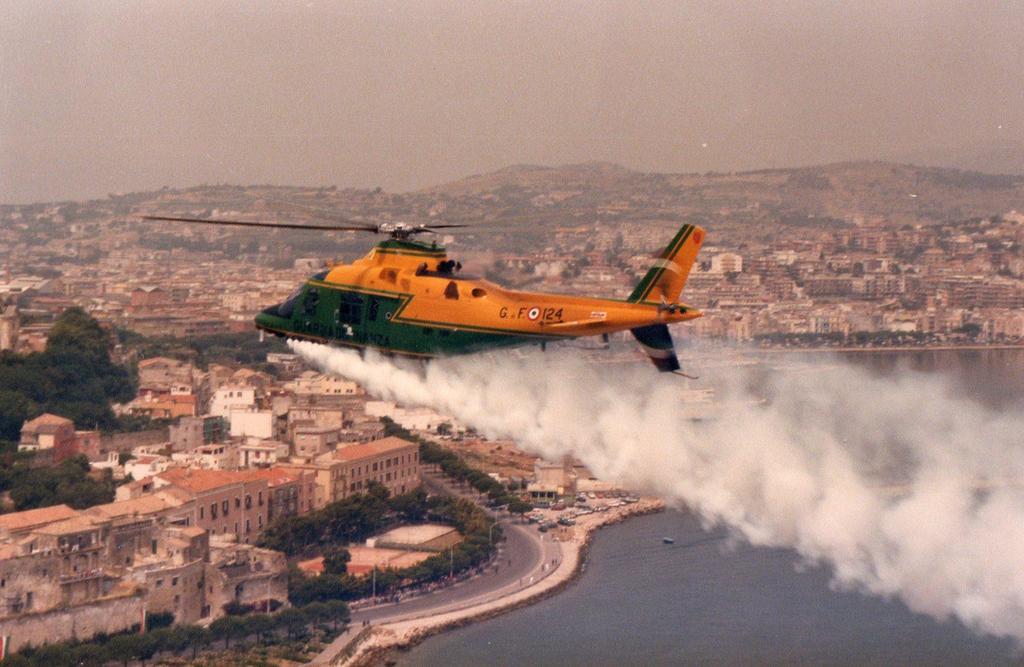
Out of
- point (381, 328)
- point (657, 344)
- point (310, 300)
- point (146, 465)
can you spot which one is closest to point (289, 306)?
point (310, 300)

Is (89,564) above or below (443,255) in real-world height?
below

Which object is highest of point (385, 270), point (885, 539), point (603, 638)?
point (385, 270)

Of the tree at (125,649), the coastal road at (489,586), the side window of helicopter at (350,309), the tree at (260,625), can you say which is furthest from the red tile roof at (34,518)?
the side window of helicopter at (350,309)

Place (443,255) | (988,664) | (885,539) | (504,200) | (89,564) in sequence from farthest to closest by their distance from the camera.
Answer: (504,200) < (89,564) < (988,664) < (885,539) < (443,255)

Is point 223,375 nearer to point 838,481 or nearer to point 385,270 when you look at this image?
point 838,481

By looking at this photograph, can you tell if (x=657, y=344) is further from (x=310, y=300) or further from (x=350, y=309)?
(x=310, y=300)

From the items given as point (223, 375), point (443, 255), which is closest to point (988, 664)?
point (443, 255)

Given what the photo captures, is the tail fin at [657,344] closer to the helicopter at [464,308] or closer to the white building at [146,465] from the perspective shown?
the helicopter at [464,308]

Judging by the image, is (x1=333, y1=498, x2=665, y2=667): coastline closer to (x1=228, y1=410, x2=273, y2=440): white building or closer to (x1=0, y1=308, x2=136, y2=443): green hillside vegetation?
(x1=228, y1=410, x2=273, y2=440): white building

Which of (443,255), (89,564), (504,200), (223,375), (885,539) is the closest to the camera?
(443,255)
